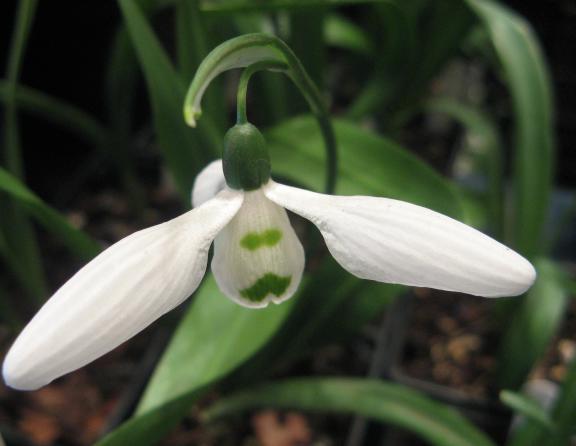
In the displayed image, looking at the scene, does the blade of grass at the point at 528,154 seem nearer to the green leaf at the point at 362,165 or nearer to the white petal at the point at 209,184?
the green leaf at the point at 362,165

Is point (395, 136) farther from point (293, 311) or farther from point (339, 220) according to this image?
point (339, 220)

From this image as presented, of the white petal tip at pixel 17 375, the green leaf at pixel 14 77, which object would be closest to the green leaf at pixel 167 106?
the green leaf at pixel 14 77

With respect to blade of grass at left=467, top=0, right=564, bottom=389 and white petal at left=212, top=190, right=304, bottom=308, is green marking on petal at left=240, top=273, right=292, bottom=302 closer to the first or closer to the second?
white petal at left=212, top=190, right=304, bottom=308

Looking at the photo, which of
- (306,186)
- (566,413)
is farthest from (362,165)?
(566,413)

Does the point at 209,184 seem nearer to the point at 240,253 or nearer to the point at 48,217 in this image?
the point at 240,253

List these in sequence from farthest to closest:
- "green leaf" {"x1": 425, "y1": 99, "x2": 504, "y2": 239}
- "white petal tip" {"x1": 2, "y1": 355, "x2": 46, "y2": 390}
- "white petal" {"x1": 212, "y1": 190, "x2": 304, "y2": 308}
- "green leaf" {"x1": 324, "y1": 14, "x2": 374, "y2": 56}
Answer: "green leaf" {"x1": 324, "y1": 14, "x2": 374, "y2": 56} → "green leaf" {"x1": 425, "y1": 99, "x2": 504, "y2": 239} → "white petal" {"x1": 212, "y1": 190, "x2": 304, "y2": 308} → "white petal tip" {"x1": 2, "y1": 355, "x2": 46, "y2": 390}

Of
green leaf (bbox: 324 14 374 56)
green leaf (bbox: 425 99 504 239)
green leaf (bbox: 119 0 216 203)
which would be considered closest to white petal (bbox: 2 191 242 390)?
green leaf (bbox: 119 0 216 203)
